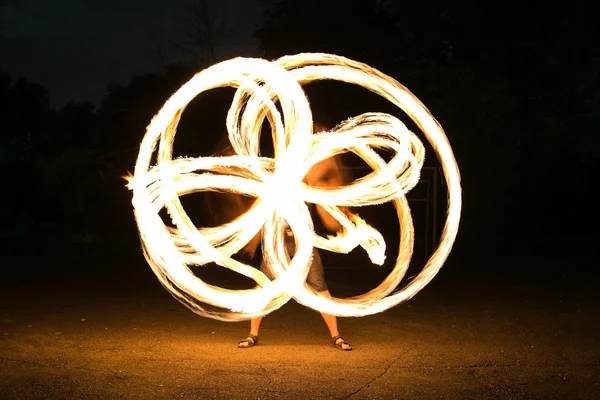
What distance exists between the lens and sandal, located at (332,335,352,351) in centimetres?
710

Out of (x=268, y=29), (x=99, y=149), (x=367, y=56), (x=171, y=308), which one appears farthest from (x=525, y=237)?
(x=171, y=308)

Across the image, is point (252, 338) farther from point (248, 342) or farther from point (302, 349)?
point (302, 349)

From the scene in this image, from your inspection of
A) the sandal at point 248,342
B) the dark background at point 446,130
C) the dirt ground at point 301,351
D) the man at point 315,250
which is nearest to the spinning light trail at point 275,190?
the man at point 315,250

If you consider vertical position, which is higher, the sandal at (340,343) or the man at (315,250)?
the man at (315,250)

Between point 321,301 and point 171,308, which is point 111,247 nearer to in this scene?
point 171,308

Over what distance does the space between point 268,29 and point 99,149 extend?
6.57 m

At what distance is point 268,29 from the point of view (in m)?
22.5

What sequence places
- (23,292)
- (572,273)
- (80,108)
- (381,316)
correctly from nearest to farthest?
(381,316) → (23,292) → (572,273) → (80,108)

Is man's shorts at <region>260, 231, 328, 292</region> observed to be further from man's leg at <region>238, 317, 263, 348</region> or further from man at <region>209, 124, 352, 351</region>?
man's leg at <region>238, 317, 263, 348</region>

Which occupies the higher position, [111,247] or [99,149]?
[99,149]

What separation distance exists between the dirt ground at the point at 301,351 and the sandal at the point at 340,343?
0.07m

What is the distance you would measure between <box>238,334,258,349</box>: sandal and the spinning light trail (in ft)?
0.87

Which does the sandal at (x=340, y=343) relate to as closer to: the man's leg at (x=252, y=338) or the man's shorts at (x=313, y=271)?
the man's shorts at (x=313, y=271)

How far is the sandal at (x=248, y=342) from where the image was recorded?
23.5ft
